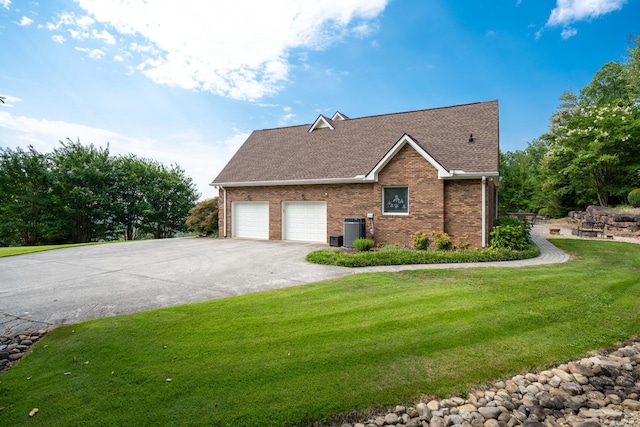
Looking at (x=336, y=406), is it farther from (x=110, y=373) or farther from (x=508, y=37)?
(x=508, y=37)

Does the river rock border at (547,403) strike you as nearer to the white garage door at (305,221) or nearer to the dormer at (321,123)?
the white garage door at (305,221)

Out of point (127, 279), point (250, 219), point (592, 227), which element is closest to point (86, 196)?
point (250, 219)

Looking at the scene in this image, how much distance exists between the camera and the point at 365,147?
647 inches

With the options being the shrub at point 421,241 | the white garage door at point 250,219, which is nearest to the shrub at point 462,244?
the shrub at point 421,241

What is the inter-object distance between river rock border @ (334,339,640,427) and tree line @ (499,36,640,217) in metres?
27.6

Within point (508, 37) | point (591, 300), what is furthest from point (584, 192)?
point (591, 300)

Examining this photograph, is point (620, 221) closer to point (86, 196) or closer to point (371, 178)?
point (371, 178)

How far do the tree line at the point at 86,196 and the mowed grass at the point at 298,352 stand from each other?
22.3 meters

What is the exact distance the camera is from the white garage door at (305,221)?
1573 centimetres

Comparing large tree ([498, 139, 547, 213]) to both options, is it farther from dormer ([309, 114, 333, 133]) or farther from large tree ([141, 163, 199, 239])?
large tree ([141, 163, 199, 239])

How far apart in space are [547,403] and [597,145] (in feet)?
95.6

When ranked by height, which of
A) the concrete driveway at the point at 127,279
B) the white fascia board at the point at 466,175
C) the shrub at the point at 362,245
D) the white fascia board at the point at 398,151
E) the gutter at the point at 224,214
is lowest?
the concrete driveway at the point at 127,279

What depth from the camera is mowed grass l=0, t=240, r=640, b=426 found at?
298 centimetres

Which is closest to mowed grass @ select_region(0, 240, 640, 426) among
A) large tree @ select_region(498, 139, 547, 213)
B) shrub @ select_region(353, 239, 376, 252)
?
shrub @ select_region(353, 239, 376, 252)
